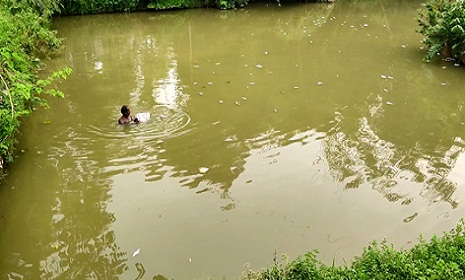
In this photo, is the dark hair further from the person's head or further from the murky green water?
the murky green water

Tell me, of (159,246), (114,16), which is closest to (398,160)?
A: (159,246)

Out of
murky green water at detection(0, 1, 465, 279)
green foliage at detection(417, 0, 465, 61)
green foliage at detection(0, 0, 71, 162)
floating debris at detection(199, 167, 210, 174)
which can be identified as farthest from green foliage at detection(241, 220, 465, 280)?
green foliage at detection(417, 0, 465, 61)

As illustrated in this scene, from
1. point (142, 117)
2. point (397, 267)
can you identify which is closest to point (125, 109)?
point (142, 117)

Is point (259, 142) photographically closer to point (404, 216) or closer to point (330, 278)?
point (404, 216)

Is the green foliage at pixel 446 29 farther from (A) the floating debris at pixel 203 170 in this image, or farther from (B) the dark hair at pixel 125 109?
(B) the dark hair at pixel 125 109

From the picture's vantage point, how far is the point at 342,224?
496 centimetres

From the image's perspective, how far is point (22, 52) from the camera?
798 centimetres

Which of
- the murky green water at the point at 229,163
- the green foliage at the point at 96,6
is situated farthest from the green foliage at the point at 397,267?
the green foliage at the point at 96,6

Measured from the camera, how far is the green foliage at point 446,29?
964 centimetres

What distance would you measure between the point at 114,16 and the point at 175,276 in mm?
13476

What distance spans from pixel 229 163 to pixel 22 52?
4.69 meters

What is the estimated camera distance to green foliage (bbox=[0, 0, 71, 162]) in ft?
17.4

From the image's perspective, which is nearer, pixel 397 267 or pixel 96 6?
pixel 397 267

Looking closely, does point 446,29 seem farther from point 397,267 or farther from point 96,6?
point 96,6
